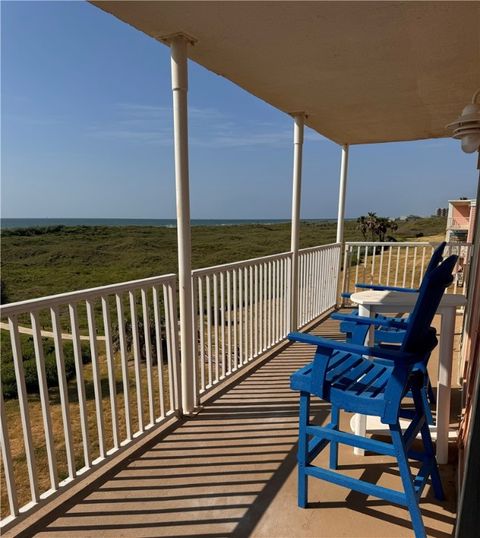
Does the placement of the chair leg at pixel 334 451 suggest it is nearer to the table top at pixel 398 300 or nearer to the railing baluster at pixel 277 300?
the table top at pixel 398 300

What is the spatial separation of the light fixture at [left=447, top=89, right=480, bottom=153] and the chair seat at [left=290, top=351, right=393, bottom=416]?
1.30 meters

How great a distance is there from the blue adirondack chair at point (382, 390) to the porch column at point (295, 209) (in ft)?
7.51

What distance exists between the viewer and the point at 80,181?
27641 millimetres

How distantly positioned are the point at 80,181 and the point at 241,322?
28211 millimetres

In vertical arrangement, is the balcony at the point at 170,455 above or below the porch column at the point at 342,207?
below


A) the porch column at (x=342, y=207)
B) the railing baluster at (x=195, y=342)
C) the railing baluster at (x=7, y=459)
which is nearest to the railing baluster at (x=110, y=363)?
the railing baluster at (x=7, y=459)

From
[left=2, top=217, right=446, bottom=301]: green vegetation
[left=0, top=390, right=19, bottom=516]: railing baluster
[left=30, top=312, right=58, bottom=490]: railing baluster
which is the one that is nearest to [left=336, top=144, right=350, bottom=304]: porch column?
[left=30, top=312, right=58, bottom=490]: railing baluster

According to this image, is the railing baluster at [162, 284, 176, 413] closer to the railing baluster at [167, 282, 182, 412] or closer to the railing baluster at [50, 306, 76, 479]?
the railing baluster at [167, 282, 182, 412]

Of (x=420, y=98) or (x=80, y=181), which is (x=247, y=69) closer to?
(x=420, y=98)

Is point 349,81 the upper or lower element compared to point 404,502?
upper

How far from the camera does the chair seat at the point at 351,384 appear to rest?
4.66 feet

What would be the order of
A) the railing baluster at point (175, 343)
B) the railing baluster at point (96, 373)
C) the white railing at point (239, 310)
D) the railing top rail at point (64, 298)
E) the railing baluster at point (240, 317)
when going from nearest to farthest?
the railing top rail at point (64, 298) < the railing baluster at point (96, 373) < the railing baluster at point (175, 343) < the white railing at point (239, 310) < the railing baluster at point (240, 317)

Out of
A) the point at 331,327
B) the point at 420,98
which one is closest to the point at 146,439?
the point at 331,327

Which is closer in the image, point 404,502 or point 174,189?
point 404,502
